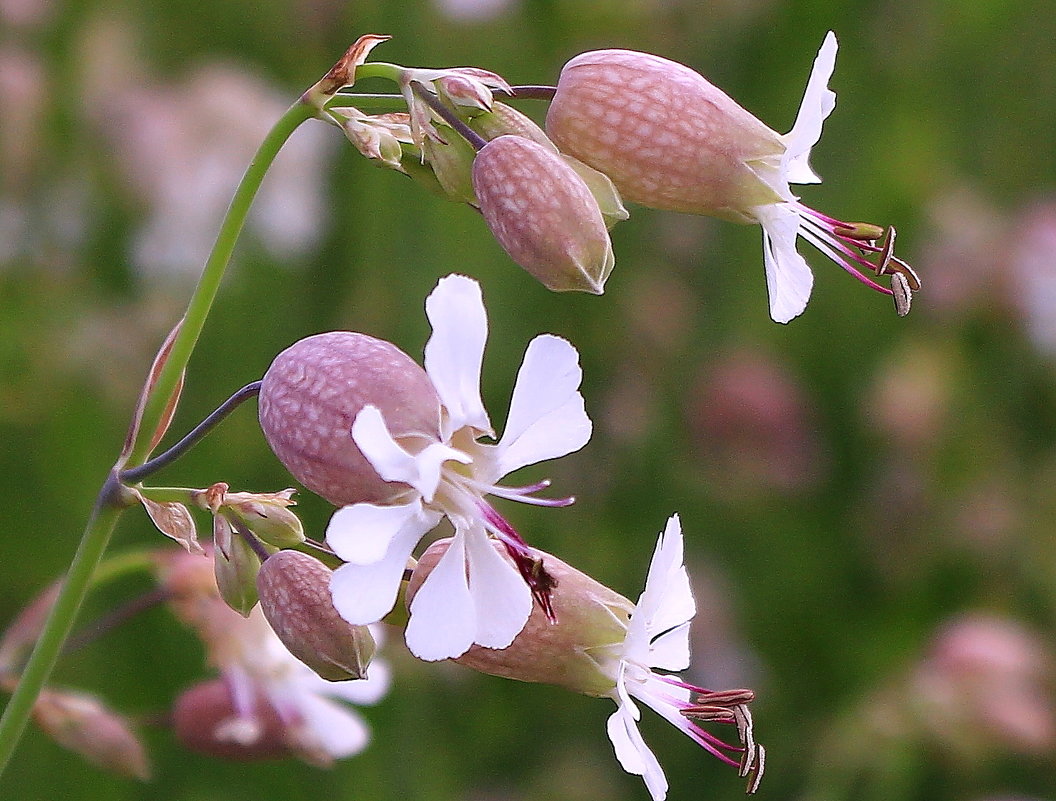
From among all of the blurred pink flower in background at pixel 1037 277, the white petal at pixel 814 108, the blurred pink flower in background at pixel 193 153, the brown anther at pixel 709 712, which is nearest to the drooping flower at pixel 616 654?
the brown anther at pixel 709 712

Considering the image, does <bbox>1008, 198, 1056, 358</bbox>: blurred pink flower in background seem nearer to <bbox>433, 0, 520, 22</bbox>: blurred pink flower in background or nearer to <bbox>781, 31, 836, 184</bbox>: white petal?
<bbox>433, 0, 520, 22</bbox>: blurred pink flower in background

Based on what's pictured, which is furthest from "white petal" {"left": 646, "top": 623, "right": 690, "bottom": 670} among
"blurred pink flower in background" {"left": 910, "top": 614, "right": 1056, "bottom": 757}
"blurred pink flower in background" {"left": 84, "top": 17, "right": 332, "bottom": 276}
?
"blurred pink flower in background" {"left": 84, "top": 17, "right": 332, "bottom": 276}

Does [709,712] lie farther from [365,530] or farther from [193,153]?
[193,153]

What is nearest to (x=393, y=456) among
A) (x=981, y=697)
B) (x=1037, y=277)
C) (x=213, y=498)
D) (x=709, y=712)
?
(x=213, y=498)

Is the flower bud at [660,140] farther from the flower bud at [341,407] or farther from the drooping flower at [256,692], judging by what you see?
the drooping flower at [256,692]

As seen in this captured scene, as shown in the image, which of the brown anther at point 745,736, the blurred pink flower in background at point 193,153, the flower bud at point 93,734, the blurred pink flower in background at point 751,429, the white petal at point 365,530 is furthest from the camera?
the blurred pink flower in background at point 751,429

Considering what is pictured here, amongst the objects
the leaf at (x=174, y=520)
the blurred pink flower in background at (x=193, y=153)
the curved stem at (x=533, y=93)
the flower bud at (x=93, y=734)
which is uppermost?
the curved stem at (x=533, y=93)
